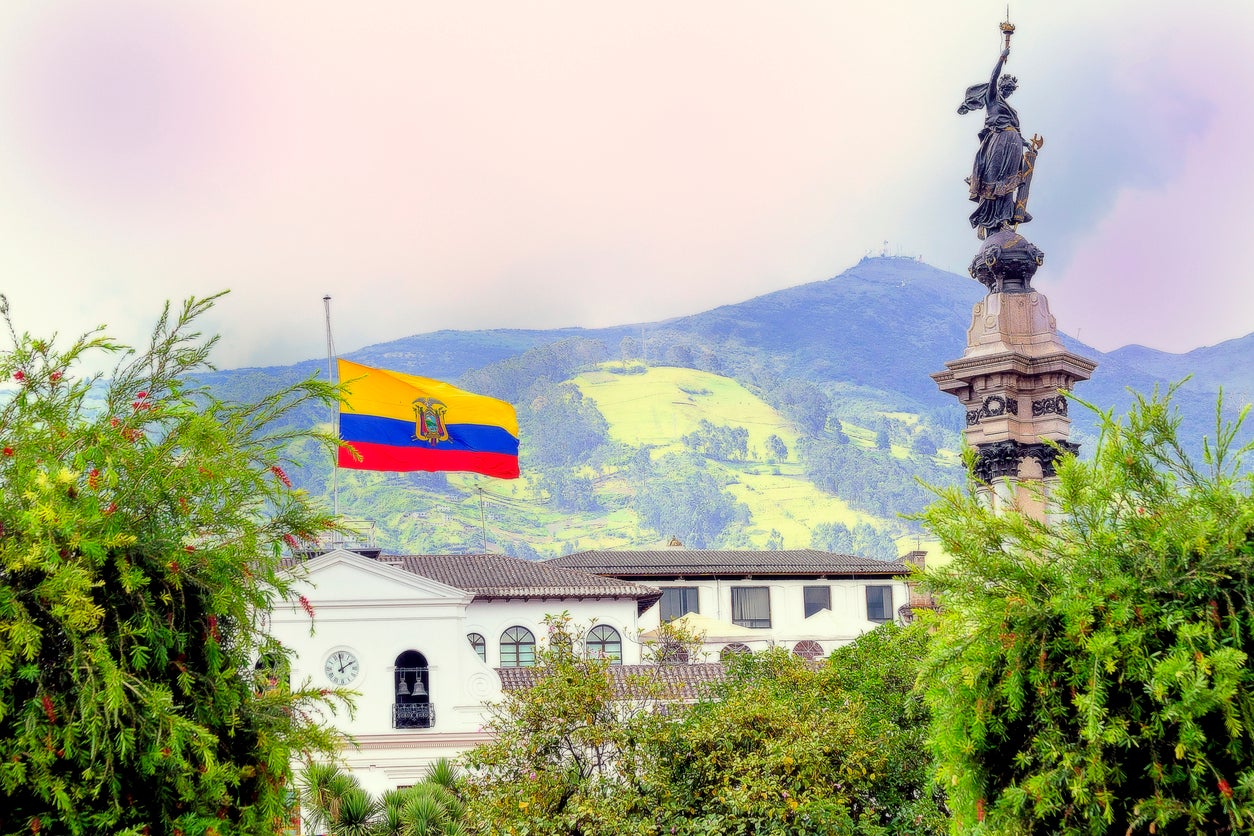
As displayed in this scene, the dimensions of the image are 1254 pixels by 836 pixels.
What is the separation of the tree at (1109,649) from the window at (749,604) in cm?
6091

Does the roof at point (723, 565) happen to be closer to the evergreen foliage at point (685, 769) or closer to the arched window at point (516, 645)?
the arched window at point (516, 645)

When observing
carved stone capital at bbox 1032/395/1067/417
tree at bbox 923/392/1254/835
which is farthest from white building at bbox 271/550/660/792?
tree at bbox 923/392/1254/835

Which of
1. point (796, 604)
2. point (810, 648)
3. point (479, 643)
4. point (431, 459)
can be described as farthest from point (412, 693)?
point (796, 604)

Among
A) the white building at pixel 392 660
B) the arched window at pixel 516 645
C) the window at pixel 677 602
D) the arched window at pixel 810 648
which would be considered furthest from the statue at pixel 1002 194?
the window at pixel 677 602

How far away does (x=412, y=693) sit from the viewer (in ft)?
124

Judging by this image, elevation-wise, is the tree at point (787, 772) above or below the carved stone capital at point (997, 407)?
below

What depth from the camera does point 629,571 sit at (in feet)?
227

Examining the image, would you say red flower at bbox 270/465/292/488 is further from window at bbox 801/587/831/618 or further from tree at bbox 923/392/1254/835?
window at bbox 801/587/831/618

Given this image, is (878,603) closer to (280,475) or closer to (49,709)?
(280,475)

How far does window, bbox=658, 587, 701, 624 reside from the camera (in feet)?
227

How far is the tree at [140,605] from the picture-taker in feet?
28.9

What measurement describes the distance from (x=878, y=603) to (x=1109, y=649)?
64113mm

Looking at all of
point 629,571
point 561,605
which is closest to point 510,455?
point 561,605

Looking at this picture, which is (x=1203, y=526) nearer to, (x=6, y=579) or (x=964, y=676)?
(x=964, y=676)
